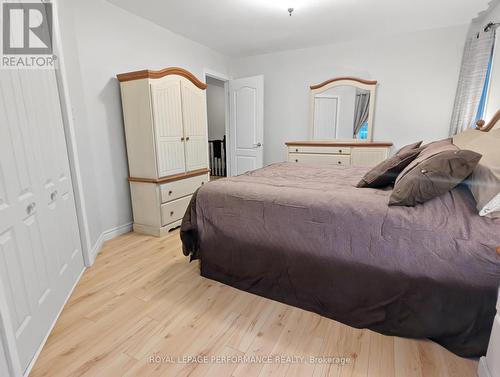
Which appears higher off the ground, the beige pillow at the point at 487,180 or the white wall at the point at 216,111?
the white wall at the point at 216,111

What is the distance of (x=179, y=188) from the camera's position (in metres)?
3.00

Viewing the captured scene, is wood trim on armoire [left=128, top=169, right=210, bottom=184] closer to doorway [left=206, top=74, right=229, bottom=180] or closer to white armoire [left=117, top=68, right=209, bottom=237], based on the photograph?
white armoire [left=117, top=68, right=209, bottom=237]

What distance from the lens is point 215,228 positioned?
1878 mm

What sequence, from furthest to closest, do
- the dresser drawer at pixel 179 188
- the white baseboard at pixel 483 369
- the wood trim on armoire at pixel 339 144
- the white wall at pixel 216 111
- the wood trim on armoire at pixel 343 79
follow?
1. the white wall at pixel 216 111
2. the wood trim on armoire at pixel 343 79
3. the wood trim on armoire at pixel 339 144
4. the dresser drawer at pixel 179 188
5. the white baseboard at pixel 483 369

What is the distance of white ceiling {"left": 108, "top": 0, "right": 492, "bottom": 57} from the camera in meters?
2.71

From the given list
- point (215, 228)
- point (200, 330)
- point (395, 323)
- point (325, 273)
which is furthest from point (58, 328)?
point (395, 323)

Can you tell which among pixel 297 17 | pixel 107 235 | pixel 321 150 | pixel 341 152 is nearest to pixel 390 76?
pixel 341 152

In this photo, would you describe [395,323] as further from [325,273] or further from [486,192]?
[486,192]

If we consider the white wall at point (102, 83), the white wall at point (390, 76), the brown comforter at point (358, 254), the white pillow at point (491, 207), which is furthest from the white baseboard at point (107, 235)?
the white wall at point (390, 76)

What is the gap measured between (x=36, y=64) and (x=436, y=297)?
2.65 metres

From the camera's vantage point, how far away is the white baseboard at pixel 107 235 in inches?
91.8

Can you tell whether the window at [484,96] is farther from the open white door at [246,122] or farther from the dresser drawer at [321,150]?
the open white door at [246,122]

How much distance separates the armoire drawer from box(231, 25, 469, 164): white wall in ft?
7.87

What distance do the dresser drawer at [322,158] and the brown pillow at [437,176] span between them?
98.3 inches
